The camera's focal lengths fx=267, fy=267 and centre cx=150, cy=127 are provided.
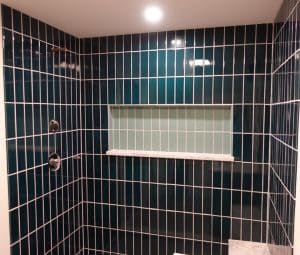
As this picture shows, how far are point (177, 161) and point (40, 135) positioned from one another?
1.14 meters

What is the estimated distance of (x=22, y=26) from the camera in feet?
6.04

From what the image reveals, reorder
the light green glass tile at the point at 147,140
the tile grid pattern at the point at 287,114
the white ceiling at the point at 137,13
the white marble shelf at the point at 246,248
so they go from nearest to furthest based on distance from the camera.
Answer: the tile grid pattern at the point at 287,114, the white ceiling at the point at 137,13, the white marble shelf at the point at 246,248, the light green glass tile at the point at 147,140

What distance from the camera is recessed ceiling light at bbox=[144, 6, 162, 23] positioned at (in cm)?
179

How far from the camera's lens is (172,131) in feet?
8.00

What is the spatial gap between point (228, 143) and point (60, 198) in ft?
4.98

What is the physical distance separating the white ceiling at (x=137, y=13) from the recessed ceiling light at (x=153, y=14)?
40 mm

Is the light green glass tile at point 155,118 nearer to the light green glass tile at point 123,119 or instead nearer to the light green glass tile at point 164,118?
the light green glass tile at point 164,118

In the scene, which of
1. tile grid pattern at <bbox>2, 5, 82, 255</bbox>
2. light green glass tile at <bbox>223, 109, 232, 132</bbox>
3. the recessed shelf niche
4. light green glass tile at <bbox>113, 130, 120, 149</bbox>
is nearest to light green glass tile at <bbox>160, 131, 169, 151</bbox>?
the recessed shelf niche

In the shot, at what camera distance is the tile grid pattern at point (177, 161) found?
215 centimetres

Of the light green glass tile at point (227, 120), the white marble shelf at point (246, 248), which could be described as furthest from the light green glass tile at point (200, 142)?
the white marble shelf at point (246, 248)

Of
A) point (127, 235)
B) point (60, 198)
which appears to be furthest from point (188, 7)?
point (127, 235)

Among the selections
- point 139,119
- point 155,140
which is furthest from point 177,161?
point 139,119

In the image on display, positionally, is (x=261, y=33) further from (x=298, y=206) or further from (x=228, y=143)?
(x=298, y=206)

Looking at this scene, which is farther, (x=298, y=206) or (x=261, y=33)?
(x=261, y=33)
